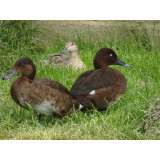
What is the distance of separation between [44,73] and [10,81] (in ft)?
1.87

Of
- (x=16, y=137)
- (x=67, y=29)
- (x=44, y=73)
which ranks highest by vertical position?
(x=67, y=29)

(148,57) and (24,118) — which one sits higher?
(148,57)

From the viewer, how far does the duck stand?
8715 mm

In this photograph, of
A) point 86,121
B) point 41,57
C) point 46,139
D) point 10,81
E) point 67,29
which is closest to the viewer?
point 46,139

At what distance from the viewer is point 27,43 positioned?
962 cm

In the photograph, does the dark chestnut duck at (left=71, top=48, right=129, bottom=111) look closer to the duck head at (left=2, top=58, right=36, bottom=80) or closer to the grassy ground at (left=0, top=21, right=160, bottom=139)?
the grassy ground at (left=0, top=21, right=160, bottom=139)

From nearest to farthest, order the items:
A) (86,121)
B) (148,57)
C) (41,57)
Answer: (86,121), (148,57), (41,57)

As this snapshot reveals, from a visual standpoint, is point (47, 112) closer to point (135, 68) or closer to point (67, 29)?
point (135, 68)

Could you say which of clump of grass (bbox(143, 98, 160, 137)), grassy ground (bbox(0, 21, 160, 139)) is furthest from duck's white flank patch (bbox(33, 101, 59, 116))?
clump of grass (bbox(143, 98, 160, 137))

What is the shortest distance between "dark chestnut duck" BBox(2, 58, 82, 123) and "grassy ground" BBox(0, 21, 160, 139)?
168 mm

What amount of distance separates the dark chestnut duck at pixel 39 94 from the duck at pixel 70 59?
2288 mm

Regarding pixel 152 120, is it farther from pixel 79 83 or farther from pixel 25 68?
pixel 25 68

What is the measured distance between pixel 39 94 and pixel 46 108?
20 cm

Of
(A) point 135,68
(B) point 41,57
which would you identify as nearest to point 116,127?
(A) point 135,68
